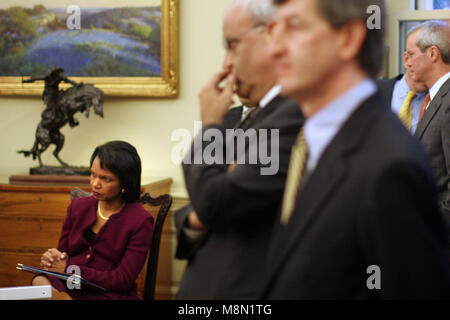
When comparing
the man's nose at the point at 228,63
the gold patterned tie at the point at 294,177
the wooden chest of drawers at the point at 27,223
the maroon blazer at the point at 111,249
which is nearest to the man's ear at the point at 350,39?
the gold patterned tie at the point at 294,177

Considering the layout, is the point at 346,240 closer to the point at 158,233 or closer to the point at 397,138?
the point at 397,138

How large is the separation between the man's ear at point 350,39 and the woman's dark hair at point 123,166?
92.9 inches

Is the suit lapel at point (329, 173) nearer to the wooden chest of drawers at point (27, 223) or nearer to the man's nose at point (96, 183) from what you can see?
the man's nose at point (96, 183)

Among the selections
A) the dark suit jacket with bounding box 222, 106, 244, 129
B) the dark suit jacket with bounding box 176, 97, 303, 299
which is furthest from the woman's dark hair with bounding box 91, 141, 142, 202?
the dark suit jacket with bounding box 176, 97, 303, 299

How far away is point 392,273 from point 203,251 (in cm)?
64

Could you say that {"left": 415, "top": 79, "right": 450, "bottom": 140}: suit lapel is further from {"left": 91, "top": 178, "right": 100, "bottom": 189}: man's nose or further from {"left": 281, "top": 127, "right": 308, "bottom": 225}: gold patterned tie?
{"left": 281, "top": 127, "right": 308, "bottom": 225}: gold patterned tie

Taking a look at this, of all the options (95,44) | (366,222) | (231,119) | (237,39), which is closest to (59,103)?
(95,44)

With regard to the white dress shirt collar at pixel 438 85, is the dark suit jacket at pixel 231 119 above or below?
below

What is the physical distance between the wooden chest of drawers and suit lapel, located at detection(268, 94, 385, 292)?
3.92 m

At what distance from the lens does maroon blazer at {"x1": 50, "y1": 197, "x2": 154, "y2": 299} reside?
320cm

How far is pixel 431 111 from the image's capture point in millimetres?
3834

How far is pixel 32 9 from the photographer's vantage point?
584cm

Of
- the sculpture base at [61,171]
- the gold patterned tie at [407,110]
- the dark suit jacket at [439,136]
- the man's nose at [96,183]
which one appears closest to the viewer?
the man's nose at [96,183]

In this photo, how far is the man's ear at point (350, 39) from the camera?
118 cm
